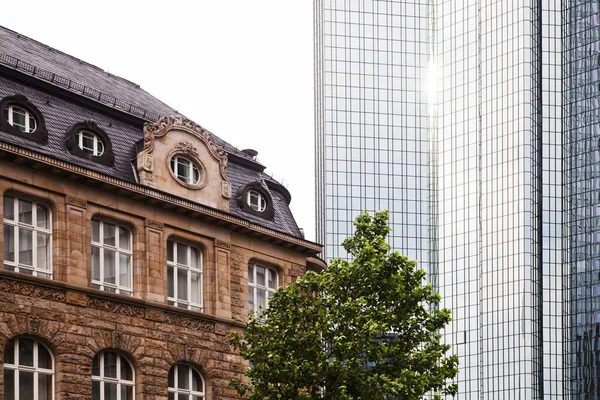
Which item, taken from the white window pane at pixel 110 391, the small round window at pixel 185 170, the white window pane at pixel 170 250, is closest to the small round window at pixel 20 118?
the small round window at pixel 185 170

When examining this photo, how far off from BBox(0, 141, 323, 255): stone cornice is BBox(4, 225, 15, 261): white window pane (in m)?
2.32

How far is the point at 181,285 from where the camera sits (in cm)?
4591

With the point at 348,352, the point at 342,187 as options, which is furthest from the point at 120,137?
the point at 342,187

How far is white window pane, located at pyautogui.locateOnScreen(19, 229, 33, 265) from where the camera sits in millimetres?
39625

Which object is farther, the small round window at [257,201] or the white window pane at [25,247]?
the small round window at [257,201]

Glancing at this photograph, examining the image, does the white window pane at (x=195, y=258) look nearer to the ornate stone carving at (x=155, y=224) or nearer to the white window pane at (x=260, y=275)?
the ornate stone carving at (x=155, y=224)

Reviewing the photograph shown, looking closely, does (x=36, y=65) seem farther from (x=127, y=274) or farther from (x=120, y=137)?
(x=127, y=274)

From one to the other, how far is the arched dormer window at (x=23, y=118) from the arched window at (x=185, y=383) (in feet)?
32.4

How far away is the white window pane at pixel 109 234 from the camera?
43.0 meters

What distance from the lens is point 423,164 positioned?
166 m

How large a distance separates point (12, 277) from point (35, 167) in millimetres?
3755

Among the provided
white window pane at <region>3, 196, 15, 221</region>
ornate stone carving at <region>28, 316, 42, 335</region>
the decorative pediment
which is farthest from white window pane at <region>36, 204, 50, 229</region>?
the decorative pediment

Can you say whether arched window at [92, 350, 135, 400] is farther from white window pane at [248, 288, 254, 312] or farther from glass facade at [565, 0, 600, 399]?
glass facade at [565, 0, 600, 399]

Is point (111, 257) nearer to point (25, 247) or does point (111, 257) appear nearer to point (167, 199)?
point (167, 199)
